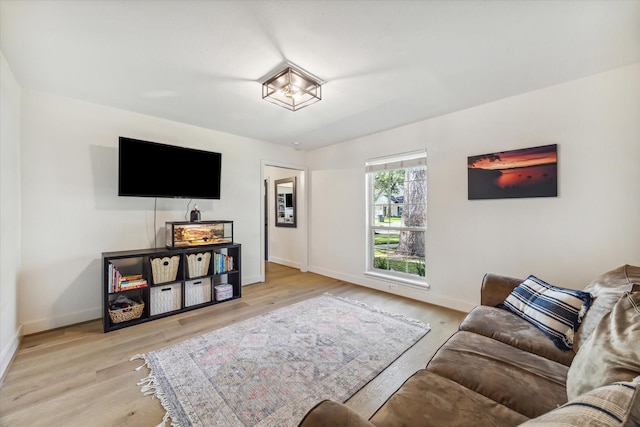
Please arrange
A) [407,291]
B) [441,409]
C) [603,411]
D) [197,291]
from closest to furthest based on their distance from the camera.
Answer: [603,411] → [441,409] → [197,291] → [407,291]

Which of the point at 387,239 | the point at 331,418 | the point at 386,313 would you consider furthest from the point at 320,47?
the point at 387,239

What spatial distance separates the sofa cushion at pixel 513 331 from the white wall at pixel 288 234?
3599 mm

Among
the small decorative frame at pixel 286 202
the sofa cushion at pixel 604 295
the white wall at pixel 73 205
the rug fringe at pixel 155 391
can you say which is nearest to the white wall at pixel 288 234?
the small decorative frame at pixel 286 202

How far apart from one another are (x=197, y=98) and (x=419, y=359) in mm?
3335

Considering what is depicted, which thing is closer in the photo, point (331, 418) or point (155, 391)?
point (331, 418)

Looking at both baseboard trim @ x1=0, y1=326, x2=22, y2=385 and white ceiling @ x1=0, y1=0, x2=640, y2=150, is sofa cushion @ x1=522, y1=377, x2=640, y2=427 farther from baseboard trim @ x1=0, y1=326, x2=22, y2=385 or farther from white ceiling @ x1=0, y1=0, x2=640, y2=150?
baseboard trim @ x1=0, y1=326, x2=22, y2=385

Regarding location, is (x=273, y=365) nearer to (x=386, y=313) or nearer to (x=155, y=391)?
(x=155, y=391)

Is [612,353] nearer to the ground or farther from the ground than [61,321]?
farther from the ground

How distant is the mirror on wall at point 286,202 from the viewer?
5.52 meters

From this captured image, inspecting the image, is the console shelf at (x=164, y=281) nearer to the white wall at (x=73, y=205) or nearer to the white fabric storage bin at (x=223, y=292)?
the white fabric storage bin at (x=223, y=292)

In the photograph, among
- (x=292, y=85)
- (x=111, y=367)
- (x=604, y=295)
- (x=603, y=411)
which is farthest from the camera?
(x=292, y=85)

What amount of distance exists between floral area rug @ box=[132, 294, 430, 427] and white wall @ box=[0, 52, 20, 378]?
1.10 meters

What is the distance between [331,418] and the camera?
759 mm

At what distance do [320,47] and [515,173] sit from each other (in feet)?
7.84
